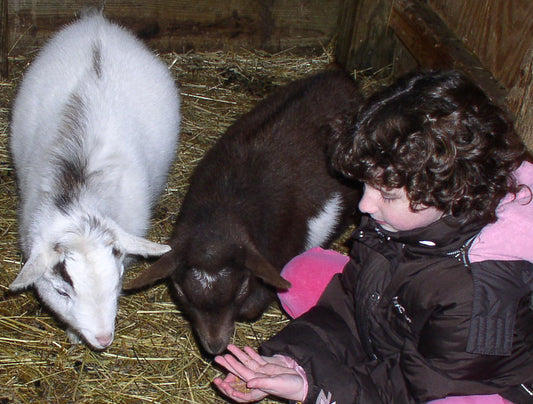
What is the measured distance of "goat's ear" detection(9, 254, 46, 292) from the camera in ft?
9.92

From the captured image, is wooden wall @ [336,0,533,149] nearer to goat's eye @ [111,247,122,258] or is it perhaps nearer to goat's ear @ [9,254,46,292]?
goat's eye @ [111,247,122,258]

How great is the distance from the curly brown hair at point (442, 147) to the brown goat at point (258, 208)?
1.20 feet

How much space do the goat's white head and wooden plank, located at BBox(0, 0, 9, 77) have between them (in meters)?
2.76

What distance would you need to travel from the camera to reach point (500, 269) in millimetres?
2623

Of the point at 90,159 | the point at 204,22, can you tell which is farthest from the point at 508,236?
the point at 204,22

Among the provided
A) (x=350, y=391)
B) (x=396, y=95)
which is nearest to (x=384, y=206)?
(x=396, y=95)

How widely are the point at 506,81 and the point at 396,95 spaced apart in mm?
1896

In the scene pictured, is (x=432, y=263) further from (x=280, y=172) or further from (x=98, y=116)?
(x=98, y=116)

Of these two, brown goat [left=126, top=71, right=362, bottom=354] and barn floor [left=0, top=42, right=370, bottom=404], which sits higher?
brown goat [left=126, top=71, right=362, bottom=354]

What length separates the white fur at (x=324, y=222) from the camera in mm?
4262

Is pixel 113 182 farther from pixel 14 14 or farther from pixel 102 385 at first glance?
pixel 14 14

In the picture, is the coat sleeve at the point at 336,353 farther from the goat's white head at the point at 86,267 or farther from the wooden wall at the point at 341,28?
the wooden wall at the point at 341,28

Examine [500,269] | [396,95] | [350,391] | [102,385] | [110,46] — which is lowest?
[102,385]

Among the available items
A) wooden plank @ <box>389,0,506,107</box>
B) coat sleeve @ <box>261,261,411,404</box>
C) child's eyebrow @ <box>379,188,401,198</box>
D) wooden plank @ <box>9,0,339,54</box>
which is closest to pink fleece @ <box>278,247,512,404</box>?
coat sleeve @ <box>261,261,411,404</box>
